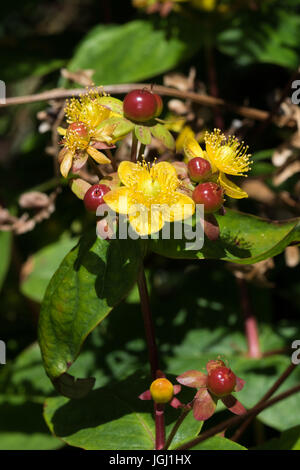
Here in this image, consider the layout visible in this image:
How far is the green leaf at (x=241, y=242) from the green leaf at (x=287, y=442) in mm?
327

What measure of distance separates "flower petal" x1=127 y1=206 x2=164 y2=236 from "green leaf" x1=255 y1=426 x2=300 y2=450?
0.44 metres

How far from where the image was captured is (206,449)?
2.77 ft

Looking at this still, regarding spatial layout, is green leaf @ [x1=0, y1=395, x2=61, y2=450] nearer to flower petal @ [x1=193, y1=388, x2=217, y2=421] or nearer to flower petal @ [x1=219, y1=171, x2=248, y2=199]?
flower petal @ [x1=193, y1=388, x2=217, y2=421]

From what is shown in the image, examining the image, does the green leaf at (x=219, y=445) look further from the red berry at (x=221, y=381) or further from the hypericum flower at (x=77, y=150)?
the hypericum flower at (x=77, y=150)

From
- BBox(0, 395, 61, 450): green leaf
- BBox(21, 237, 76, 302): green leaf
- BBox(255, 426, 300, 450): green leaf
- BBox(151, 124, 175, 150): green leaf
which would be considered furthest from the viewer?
BBox(21, 237, 76, 302): green leaf

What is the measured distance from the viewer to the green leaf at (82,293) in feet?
2.66

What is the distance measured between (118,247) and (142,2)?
2.40ft

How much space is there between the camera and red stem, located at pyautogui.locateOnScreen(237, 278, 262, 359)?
125 centimetres

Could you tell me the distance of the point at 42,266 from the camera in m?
1.44

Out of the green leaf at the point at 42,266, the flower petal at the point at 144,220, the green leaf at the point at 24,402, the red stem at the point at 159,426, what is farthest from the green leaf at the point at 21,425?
the flower petal at the point at 144,220

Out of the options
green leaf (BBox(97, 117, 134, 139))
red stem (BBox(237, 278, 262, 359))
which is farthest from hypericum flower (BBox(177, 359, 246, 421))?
red stem (BBox(237, 278, 262, 359))

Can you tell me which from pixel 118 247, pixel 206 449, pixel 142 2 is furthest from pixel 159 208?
pixel 142 2

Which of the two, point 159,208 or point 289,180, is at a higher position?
point 289,180

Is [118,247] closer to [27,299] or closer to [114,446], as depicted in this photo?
[114,446]
